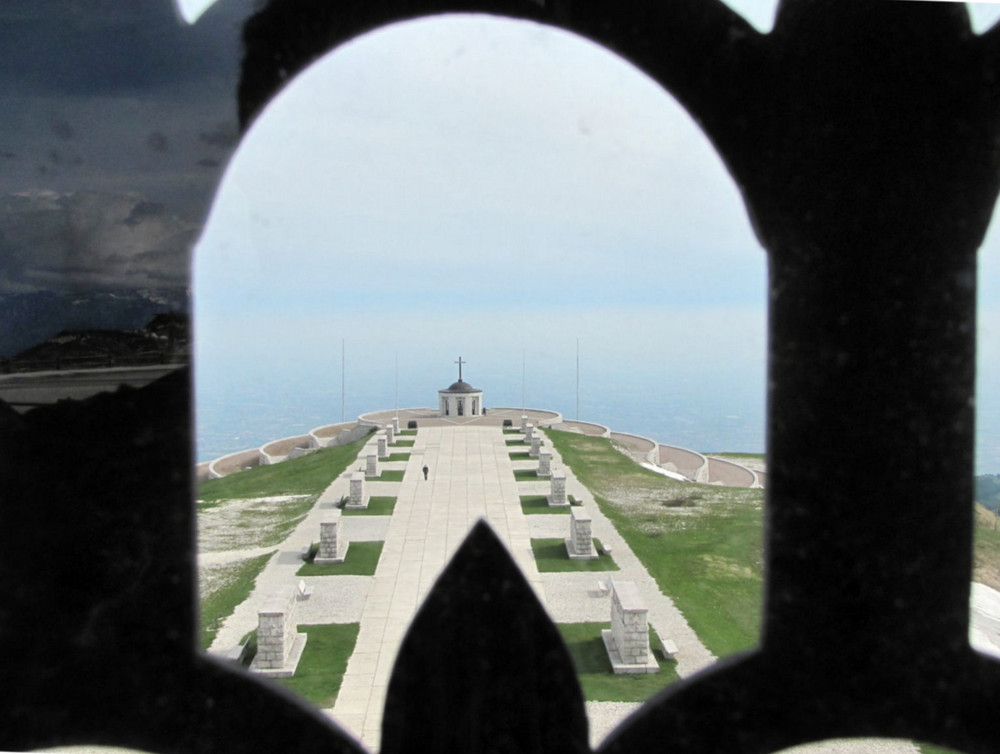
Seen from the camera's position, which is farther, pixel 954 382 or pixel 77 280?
pixel 77 280

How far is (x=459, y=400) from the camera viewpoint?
30344 mm

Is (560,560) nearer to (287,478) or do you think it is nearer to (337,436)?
(287,478)

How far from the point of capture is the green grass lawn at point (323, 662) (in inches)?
349

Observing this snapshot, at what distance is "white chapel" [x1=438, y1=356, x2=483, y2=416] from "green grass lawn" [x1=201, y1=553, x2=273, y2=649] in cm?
1692

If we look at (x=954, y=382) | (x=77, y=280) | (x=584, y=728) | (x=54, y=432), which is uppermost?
(x=77, y=280)

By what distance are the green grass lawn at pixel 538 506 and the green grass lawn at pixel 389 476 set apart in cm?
345

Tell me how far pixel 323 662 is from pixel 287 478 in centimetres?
1110

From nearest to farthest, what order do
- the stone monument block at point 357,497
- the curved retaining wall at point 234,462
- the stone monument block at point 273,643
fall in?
the stone monument block at point 273,643, the stone monument block at point 357,497, the curved retaining wall at point 234,462

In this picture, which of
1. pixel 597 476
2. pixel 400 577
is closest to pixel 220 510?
pixel 400 577

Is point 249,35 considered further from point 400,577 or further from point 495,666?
point 400,577

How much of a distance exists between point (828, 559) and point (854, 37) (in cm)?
130

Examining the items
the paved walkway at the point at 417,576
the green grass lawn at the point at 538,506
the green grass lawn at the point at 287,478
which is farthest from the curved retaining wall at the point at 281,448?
the green grass lawn at the point at 538,506

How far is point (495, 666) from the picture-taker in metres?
2.06

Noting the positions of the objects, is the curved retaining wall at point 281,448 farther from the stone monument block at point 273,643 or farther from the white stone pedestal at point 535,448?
the stone monument block at point 273,643
